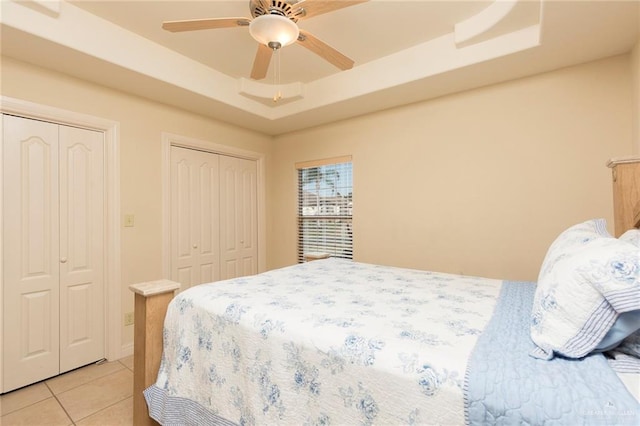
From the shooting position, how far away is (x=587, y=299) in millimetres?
845

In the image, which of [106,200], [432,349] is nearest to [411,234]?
[432,349]

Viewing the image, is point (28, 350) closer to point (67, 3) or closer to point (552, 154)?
point (67, 3)

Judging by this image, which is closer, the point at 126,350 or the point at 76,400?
the point at 76,400

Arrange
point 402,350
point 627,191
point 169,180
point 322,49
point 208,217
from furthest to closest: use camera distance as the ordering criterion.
A: point 208,217 → point 169,180 → point 322,49 → point 627,191 → point 402,350

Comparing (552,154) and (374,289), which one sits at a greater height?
(552,154)

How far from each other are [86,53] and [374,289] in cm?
258

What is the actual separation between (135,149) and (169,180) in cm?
42

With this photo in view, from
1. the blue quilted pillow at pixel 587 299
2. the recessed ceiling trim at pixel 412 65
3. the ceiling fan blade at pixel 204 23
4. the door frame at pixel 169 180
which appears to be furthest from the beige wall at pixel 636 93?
the door frame at pixel 169 180

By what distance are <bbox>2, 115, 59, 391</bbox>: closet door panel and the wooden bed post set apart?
1.31m

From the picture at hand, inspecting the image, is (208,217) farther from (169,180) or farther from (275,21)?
(275,21)

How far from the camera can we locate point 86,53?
84.8 inches

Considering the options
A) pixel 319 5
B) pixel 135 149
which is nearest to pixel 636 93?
pixel 319 5

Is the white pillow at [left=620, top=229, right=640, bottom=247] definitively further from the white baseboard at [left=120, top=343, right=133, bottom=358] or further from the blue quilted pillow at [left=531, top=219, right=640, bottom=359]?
the white baseboard at [left=120, top=343, right=133, bottom=358]

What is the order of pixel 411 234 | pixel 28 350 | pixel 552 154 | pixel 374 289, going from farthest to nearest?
1. pixel 411 234
2. pixel 552 154
3. pixel 28 350
4. pixel 374 289
